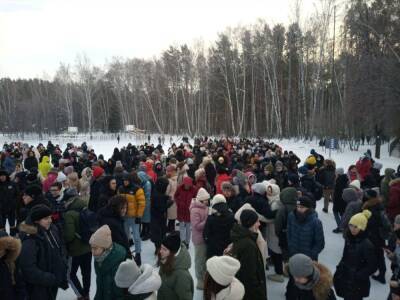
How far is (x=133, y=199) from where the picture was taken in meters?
6.43

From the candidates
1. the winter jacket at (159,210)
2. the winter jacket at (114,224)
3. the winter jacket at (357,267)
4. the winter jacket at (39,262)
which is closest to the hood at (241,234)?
the winter jacket at (357,267)

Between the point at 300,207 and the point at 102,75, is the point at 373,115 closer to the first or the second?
the point at 300,207

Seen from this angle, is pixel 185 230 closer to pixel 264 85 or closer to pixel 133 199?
pixel 133 199

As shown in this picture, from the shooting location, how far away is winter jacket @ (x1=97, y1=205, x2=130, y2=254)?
4.64 metres

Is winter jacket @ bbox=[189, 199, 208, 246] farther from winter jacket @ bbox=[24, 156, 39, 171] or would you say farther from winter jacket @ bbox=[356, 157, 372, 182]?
winter jacket @ bbox=[24, 156, 39, 171]

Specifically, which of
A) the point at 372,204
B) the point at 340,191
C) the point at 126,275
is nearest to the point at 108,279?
the point at 126,275

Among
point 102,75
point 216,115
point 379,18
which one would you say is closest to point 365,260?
point 379,18

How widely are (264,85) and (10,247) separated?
39.9 metres

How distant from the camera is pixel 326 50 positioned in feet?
106

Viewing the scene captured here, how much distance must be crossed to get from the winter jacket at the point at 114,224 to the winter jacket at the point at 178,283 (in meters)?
1.37

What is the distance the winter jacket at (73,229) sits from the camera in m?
4.83

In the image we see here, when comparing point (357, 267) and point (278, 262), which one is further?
point (278, 262)

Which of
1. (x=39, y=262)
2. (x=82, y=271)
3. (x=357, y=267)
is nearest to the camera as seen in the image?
(x=39, y=262)

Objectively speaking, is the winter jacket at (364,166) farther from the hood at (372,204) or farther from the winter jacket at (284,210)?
the winter jacket at (284,210)
